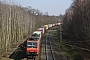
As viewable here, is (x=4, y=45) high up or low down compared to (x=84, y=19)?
down

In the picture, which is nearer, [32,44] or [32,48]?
[32,48]

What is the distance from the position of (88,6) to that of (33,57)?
19.1 meters

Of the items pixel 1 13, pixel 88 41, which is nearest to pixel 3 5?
pixel 1 13

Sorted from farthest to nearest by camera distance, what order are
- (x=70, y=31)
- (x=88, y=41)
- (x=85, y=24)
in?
(x=70, y=31) < (x=85, y=24) < (x=88, y=41)

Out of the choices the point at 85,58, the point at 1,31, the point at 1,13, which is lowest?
the point at 85,58

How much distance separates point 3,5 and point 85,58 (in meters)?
11.9

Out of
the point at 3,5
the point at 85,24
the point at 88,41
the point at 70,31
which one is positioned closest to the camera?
the point at 3,5

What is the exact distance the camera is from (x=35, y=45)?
2792 centimetres

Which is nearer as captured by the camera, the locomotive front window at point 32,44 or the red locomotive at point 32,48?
the red locomotive at point 32,48

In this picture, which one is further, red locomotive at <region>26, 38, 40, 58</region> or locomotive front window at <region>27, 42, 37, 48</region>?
locomotive front window at <region>27, 42, 37, 48</region>

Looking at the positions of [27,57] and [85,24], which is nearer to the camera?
[27,57]

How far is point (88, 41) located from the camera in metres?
36.2

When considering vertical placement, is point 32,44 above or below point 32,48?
above

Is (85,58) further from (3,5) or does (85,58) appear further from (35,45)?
(3,5)
